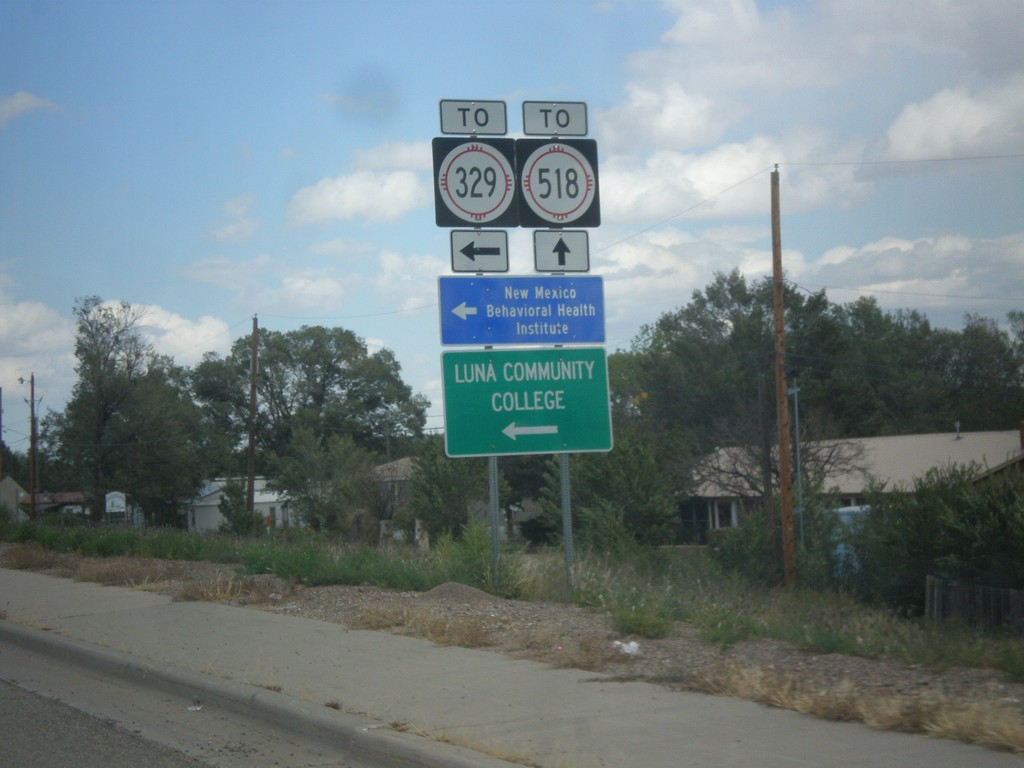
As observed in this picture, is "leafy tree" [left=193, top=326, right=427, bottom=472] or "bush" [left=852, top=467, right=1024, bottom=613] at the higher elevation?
"leafy tree" [left=193, top=326, right=427, bottom=472]

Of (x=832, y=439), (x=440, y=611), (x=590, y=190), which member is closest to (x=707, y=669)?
(x=440, y=611)

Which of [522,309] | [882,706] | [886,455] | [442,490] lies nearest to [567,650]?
[882,706]

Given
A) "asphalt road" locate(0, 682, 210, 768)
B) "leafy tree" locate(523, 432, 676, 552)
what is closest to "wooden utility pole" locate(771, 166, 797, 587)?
"leafy tree" locate(523, 432, 676, 552)

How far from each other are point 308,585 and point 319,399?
6360cm

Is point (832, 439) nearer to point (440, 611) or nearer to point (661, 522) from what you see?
point (661, 522)

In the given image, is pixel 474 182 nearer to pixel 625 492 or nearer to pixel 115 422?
pixel 625 492

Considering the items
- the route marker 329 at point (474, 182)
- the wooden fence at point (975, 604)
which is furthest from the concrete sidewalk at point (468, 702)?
the wooden fence at point (975, 604)

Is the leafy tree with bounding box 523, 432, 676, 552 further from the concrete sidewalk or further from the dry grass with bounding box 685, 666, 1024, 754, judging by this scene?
the dry grass with bounding box 685, 666, 1024, 754

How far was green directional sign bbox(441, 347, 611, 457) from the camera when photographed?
1221 centimetres

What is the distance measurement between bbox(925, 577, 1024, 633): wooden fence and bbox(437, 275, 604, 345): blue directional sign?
980 cm

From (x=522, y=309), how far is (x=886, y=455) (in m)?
42.6

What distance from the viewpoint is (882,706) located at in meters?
6.34

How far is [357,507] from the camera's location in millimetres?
54062

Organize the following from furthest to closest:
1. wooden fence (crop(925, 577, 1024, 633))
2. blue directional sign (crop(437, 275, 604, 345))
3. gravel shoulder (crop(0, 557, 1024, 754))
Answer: wooden fence (crop(925, 577, 1024, 633)) → blue directional sign (crop(437, 275, 604, 345)) → gravel shoulder (crop(0, 557, 1024, 754))
